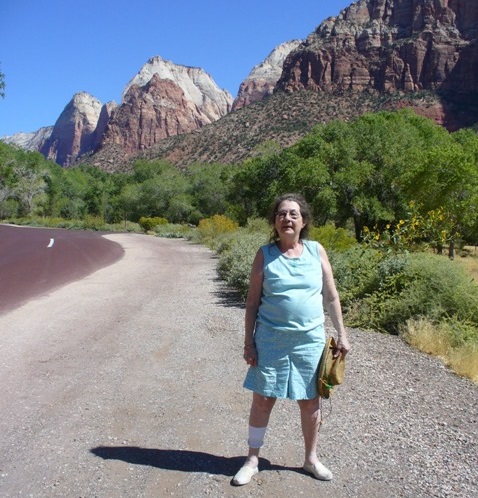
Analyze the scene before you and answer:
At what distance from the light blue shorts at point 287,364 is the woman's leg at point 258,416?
0.32ft

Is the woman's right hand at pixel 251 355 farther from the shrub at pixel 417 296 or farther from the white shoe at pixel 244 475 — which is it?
the shrub at pixel 417 296

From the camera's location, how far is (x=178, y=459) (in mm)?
4121

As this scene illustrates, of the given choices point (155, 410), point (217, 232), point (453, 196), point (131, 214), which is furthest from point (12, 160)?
point (155, 410)

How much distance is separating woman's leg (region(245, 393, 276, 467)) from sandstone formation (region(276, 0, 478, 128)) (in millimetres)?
112441

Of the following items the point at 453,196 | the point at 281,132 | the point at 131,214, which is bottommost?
the point at 131,214

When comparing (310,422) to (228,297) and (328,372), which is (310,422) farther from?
(228,297)

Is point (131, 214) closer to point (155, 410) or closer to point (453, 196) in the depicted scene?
point (453, 196)

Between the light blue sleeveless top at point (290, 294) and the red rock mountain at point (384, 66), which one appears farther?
the red rock mountain at point (384, 66)

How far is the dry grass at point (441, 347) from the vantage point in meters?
Result: 6.66

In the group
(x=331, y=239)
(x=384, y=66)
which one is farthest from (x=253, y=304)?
(x=384, y=66)

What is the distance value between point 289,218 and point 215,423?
2022 millimetres

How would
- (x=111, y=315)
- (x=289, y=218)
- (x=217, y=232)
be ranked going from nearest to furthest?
1. (x=289, y=218)
2. (x=111, y=315)
3. (x=217, y=232)

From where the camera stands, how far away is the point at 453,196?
28250mm

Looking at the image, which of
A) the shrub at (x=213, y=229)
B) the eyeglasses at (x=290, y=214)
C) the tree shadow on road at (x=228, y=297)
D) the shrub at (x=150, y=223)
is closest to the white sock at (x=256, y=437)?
the eyeglasses at (x=290, y=214)
